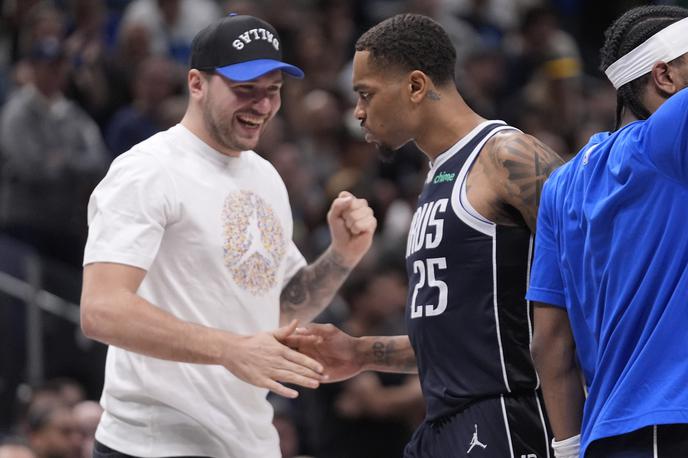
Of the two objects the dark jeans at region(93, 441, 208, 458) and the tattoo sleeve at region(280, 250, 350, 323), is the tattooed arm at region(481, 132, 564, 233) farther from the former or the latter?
the dark jeans at region(93, 441, 208, 458)

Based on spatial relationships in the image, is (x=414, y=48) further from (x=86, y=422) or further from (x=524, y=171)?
(x=86, y=422)

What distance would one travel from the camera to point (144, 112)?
9711mm

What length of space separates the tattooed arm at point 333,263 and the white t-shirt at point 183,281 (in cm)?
44

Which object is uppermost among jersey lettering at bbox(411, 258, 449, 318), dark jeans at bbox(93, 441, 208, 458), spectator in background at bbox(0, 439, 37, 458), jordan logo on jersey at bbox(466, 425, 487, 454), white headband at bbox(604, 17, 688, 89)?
white headband at bbox(604, 17, 688, 89)

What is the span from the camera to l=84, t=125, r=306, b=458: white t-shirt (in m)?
4.50

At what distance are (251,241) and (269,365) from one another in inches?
29.4

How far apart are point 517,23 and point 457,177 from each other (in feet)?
30.7

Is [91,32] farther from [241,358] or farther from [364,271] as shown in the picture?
[241,358]

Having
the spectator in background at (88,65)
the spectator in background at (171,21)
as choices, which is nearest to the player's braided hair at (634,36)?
the spectator in background at (88,65)

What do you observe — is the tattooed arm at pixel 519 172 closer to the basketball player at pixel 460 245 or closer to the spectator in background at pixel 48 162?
the basketball player at pixel 460 245

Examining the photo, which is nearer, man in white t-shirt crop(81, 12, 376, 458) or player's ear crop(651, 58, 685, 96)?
player's ear crop(651, 58, 685, 96)

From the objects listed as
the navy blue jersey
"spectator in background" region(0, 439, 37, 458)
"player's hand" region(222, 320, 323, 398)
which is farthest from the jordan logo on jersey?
"spectator in background" region(0, 439, 37, 458)

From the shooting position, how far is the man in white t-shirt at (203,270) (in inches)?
168

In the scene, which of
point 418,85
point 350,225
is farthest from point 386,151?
point 350,225
